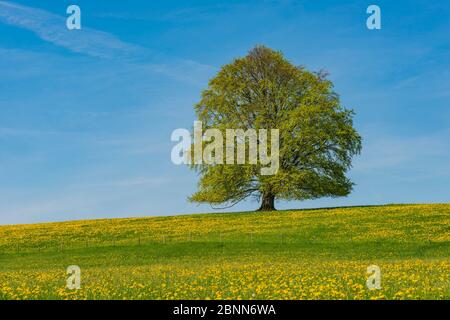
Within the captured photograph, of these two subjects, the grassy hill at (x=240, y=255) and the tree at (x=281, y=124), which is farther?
the tree at (x=281, y=124)

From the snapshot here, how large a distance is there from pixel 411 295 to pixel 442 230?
1259 inches

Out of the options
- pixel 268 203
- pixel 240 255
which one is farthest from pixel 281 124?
pixel 240 255

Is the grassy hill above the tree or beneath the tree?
beneath

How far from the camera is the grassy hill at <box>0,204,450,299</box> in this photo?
13562mm

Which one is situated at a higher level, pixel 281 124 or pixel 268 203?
pixel 281 124

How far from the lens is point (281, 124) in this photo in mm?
55656

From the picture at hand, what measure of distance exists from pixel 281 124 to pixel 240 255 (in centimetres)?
2397

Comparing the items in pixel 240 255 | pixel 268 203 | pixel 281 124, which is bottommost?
pixel 240 255

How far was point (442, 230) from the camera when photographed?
4134 centimetres

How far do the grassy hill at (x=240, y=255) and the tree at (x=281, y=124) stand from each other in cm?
312

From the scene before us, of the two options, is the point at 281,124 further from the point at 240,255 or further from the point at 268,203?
the point at 240,255

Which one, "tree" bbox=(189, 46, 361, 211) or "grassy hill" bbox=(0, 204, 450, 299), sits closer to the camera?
"grassy hill" bbox=(0, 204, 450, 299)

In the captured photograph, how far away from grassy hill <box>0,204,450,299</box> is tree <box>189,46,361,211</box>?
123 inches

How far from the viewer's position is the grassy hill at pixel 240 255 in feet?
44.5
